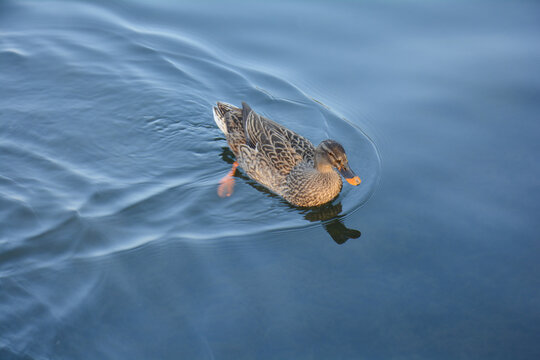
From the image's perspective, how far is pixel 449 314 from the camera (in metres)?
5.84

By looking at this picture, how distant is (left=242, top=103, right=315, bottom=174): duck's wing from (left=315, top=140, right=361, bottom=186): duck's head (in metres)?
0.50

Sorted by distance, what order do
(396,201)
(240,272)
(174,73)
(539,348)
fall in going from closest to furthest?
(539,348), (240,272), (396,201), (174,73)

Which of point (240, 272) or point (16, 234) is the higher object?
point (240, 272)

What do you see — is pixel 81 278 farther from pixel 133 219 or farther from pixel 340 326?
pixel 340 326

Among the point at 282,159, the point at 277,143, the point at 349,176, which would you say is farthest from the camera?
the point at 277,143

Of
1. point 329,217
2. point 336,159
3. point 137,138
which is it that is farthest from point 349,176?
point 137,138

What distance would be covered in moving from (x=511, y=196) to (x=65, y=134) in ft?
20.6

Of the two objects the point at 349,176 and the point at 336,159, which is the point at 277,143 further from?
the point at 349,176

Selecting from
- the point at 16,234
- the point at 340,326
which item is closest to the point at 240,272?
the point at 340,326

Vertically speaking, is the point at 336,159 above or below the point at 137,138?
above

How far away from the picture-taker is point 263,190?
807 centimetres

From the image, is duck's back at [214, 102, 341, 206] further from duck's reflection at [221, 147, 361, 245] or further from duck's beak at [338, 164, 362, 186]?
duck's beak at [338, 164, 362, 186]

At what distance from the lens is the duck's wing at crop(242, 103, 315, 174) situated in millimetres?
8008

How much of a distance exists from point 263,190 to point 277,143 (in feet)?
2.27
